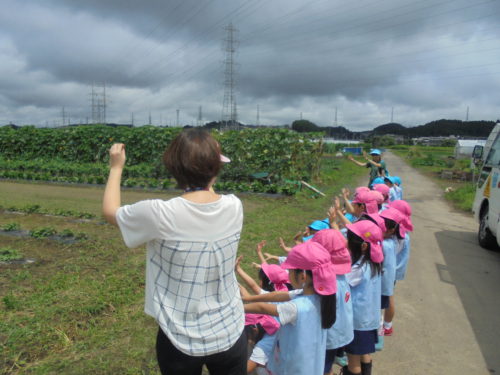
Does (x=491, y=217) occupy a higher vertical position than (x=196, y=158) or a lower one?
lower

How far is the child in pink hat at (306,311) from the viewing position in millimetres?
2047

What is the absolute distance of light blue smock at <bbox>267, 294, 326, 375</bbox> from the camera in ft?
6.84

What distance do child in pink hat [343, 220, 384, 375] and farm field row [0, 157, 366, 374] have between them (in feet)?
5.55

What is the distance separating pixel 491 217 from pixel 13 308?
7.69 m

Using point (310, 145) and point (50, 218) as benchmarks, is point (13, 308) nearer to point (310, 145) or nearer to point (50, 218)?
point (50, 218)

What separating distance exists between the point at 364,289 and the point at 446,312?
238 centimetres

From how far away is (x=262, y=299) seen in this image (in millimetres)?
2252

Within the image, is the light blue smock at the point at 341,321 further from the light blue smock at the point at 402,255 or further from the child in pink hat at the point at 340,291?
the light blue smock at the point at 402,255

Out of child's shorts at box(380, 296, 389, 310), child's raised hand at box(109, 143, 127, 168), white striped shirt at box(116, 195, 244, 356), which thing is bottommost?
child's shorts at box(380, 296, 389, 310)

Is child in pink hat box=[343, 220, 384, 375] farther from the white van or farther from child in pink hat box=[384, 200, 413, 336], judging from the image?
the white van

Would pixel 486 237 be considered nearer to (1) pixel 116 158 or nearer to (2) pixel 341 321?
(2) pixel 341 321

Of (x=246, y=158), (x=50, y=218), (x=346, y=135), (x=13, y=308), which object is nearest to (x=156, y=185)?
(x=246, y=158)

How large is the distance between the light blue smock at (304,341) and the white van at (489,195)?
509 cm

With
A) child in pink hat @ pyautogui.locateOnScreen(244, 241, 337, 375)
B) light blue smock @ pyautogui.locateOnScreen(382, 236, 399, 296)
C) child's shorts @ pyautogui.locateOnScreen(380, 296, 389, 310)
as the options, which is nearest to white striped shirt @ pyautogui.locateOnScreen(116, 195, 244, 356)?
child in pink hat @ pyautogui.locateOnScreen(244, 241, 337, 375)
